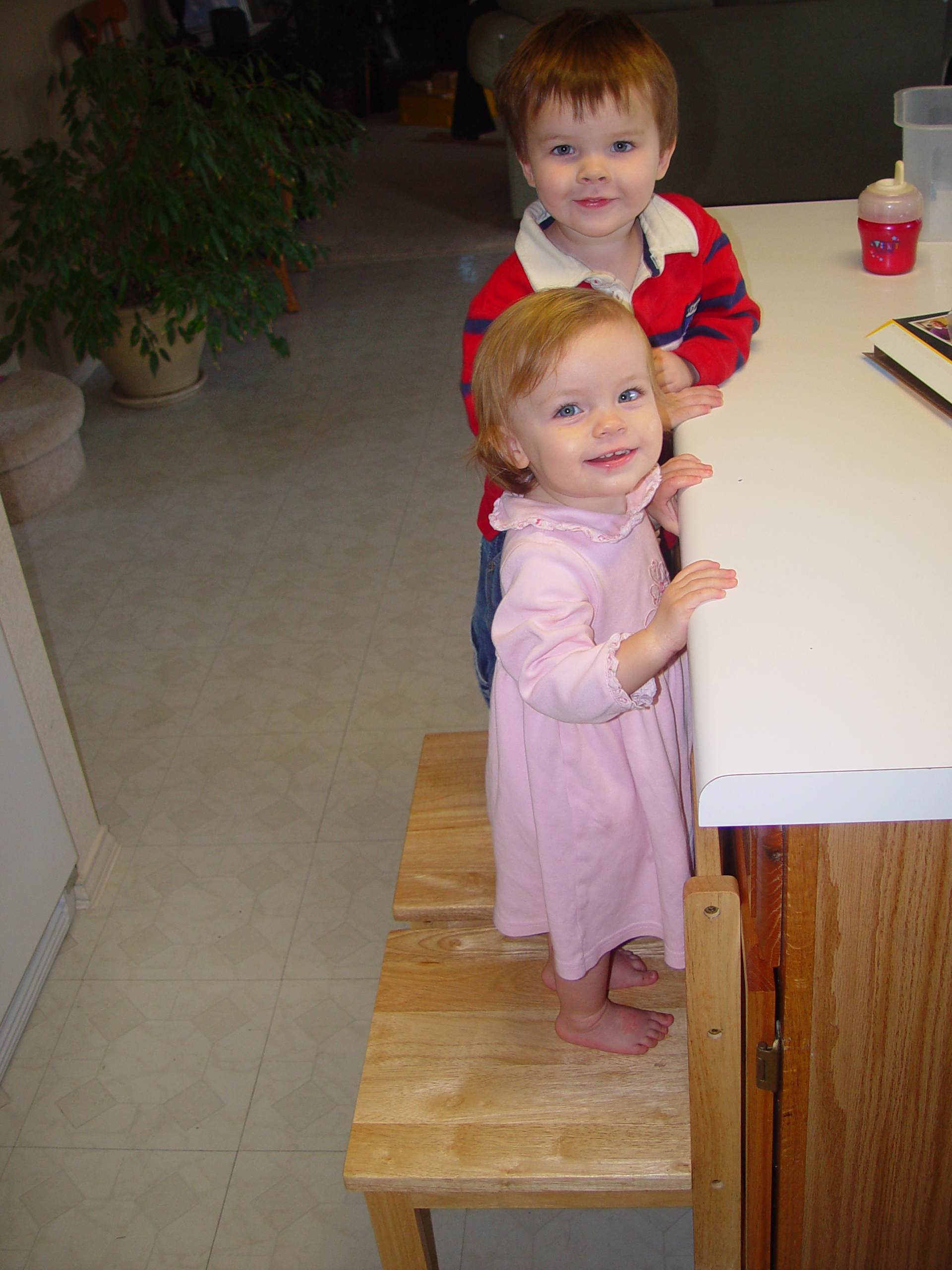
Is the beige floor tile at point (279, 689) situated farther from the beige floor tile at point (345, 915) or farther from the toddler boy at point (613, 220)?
the toddler boy at point (613, 220)

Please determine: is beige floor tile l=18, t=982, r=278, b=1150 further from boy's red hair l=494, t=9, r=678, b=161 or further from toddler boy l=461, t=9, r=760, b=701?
boy's red hair l=494, t=9, r=678, b=161

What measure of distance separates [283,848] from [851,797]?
4.22ft

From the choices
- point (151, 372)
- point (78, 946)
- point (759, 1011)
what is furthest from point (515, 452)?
point (151, 372)

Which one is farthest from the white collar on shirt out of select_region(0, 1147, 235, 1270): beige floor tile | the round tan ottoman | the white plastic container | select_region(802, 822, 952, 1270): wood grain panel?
the round tan ottoman

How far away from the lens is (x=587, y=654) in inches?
33.9

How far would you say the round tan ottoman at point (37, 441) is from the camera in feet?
8.86

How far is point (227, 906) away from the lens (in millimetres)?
1713

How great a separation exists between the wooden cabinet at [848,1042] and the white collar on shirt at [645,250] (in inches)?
21.4

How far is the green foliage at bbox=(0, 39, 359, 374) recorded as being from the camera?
2.82 m

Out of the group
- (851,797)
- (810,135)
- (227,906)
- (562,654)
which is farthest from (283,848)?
(810,135)

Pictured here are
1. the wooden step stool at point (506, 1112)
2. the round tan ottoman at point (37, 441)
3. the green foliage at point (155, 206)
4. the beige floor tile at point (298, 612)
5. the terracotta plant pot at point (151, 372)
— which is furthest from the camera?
the terracotta plant pot at point (151, 372)

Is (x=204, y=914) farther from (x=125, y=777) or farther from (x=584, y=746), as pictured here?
(x=584, y=746)

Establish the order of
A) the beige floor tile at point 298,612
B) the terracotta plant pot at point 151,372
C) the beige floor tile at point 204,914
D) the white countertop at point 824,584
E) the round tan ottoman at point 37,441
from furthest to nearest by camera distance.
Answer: the terracotta plant pot at point 151,372
the round tan ottoman at point 37,441
the beige floor tile at point 298,612
the beige floor tile at point 204,914
the white countertop at point 824,584

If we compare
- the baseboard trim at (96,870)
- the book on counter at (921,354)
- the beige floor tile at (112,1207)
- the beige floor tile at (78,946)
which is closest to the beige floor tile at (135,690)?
the baseboard trim at (96,870)
